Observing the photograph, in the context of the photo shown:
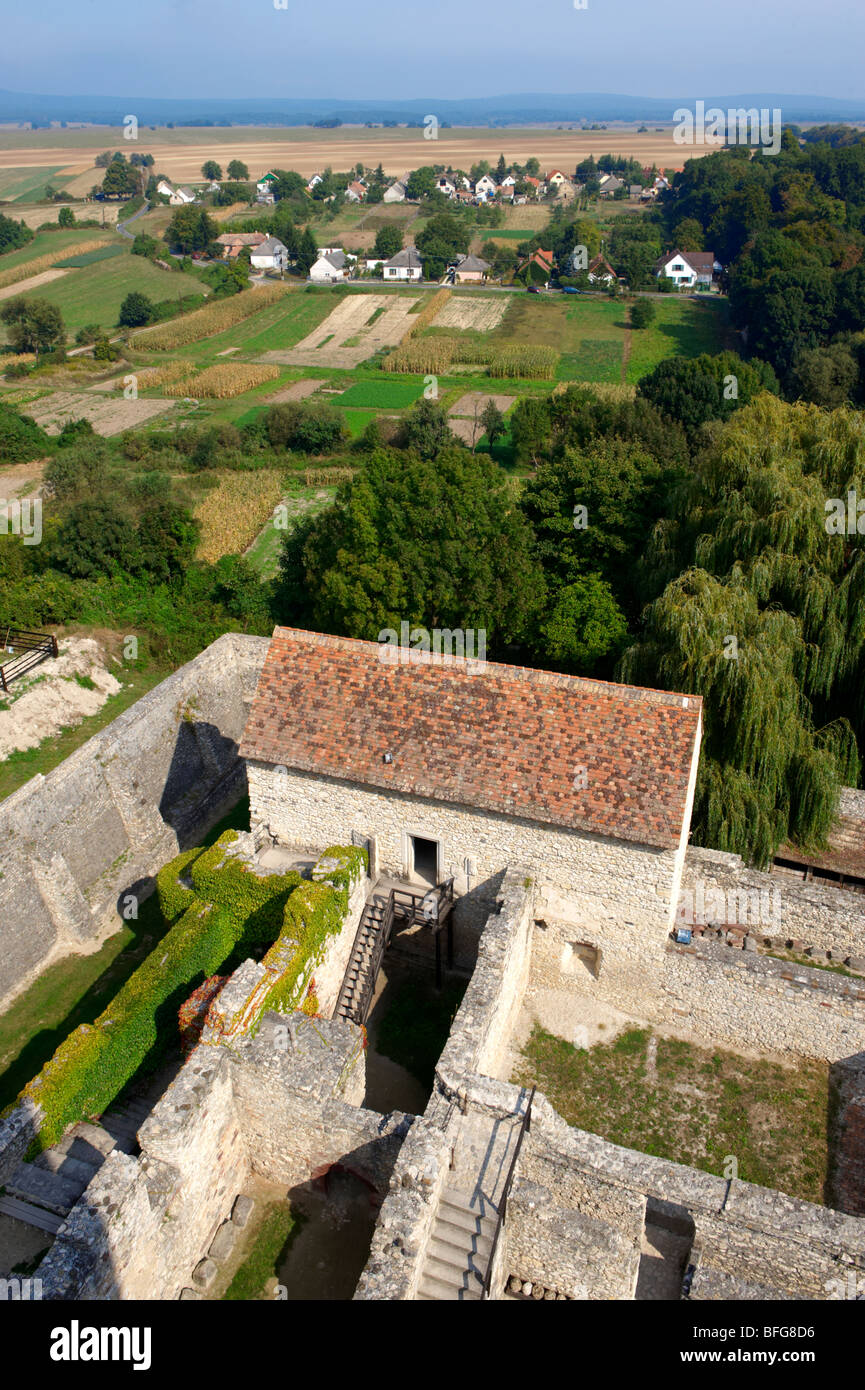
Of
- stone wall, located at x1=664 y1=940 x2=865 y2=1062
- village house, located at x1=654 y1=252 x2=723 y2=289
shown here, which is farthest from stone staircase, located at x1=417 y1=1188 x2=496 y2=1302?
village house, located at x1=654 y1=252 x2=723 y2=289

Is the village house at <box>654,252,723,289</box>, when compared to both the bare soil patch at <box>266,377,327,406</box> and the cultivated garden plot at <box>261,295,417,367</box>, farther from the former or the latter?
the bare soil patch at <box>266,377,327,406</box>

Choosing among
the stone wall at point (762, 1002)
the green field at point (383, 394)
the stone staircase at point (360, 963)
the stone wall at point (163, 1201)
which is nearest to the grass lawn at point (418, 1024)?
the stone staircase at point (360, 963)

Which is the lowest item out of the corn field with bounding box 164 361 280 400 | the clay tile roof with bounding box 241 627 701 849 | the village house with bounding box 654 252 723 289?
the clay tile roof with bounding box 241 627 701 849

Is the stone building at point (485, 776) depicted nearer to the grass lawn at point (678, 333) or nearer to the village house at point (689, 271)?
the grass lawn at point (678, 333)

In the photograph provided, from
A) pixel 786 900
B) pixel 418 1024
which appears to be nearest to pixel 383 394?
pixel 786 900

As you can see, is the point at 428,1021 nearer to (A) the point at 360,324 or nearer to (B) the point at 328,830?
(B) the point at 328,830

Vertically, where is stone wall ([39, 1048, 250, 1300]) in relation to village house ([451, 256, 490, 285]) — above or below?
below
